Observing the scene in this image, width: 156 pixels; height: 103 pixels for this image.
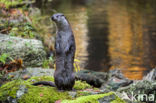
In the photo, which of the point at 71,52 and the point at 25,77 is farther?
the point at 25,77

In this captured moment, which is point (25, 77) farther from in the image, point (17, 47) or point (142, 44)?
point (142, 44)

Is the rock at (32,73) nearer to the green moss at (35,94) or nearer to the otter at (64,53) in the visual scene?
the green moss at (35,94)

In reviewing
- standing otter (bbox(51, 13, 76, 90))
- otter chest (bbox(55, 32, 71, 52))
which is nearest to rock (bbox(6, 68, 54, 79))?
standing otter (bbox(51, 13, 76, 90))

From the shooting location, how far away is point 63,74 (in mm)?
4711

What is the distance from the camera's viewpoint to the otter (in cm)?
466

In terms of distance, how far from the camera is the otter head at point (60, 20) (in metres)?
4.58

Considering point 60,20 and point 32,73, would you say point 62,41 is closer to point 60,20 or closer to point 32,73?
point 60,20

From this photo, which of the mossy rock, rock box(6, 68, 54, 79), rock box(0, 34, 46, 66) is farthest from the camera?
rock box(0, 34, 46, 66)

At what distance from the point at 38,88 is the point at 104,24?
57.7ft

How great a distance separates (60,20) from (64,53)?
601 mm

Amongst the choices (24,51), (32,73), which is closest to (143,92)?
(32,73)

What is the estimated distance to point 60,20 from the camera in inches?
182

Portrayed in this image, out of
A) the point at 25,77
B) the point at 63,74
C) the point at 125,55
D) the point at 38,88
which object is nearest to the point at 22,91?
the point at 38,88

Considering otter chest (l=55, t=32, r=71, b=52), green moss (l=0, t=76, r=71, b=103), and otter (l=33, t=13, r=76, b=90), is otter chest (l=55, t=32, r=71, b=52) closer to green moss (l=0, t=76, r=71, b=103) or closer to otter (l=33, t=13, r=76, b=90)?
otter (l=33, t=13, r=76, b=90)
